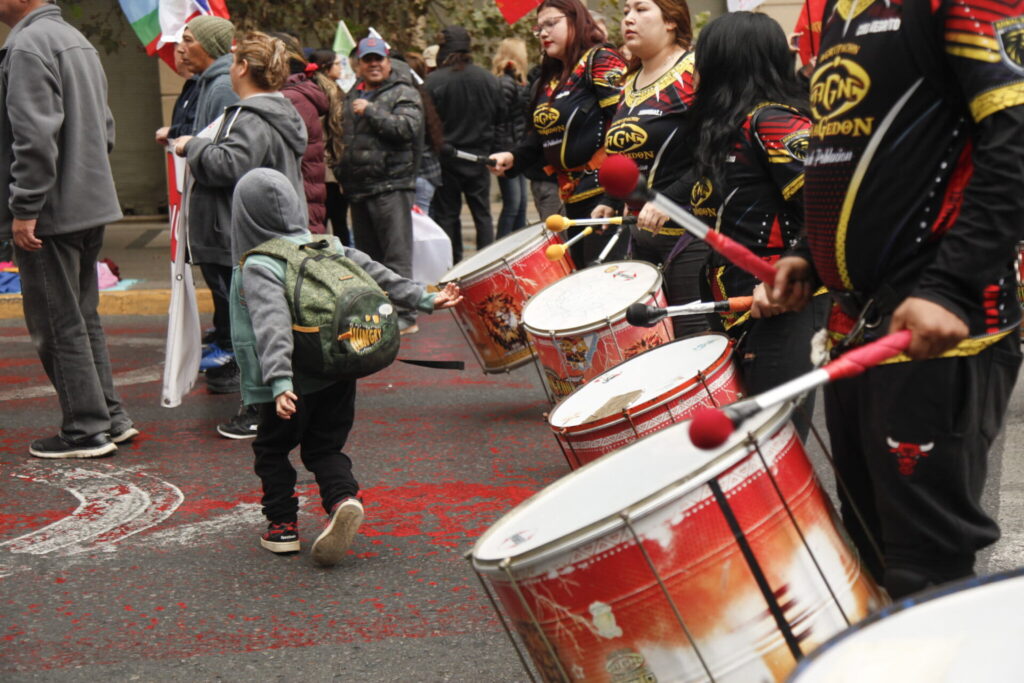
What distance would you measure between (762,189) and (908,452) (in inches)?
65.6

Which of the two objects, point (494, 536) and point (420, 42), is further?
point (420, 42)

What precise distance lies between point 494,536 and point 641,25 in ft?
11.1

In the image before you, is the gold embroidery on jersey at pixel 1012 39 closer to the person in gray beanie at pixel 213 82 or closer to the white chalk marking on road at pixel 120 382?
the person in gray beanie at pixel 213 82

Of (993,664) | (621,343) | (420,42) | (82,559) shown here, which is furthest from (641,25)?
(420,42)

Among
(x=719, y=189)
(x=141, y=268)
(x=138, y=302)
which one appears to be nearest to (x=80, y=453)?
(x=719, y=189)

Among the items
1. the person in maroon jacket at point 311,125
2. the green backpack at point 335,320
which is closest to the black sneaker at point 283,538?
the green backpack at point 335,320

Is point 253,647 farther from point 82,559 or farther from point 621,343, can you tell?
point 621,343

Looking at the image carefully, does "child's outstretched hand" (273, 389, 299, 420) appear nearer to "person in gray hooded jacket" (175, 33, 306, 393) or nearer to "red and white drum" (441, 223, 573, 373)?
"red and white drum" (441, 223, 573, 373)

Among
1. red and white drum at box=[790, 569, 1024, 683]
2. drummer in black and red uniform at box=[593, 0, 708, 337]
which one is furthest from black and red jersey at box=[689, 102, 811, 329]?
red and white drum at box=[790, 569, 1024, 683]

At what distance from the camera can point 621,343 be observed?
4996 millimetres

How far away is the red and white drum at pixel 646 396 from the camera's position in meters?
3.62

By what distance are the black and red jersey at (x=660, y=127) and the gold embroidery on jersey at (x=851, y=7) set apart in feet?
8.99

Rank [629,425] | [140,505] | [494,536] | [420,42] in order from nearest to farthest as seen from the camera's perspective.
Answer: [494,536] → [629,425] → [140,505] → [420,42]

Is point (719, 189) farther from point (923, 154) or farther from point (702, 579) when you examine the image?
point (702, 579)
